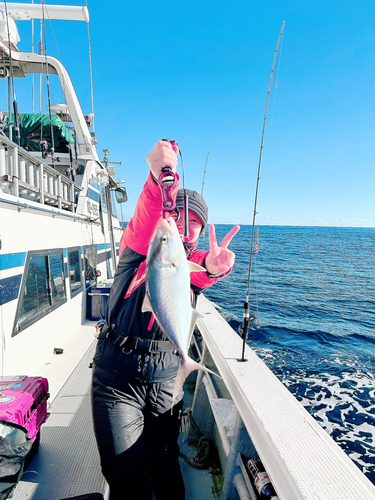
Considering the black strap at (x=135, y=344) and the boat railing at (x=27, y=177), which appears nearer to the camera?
the black strap at (x=135, y=344)

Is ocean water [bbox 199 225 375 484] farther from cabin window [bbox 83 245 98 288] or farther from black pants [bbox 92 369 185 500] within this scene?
cabin window [bbox 83 245 98 288]

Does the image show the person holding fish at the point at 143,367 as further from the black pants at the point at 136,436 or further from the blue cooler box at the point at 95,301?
the blue cooler box at the point at 95,301

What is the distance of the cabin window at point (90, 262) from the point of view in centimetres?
798

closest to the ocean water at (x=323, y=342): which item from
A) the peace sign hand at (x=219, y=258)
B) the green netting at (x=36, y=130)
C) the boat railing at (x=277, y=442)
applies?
the boat railing at (x=277, y=442)

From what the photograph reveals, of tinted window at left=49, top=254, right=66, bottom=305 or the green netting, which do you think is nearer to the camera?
tinted window at left=49, top=254, right=66, bottom=305

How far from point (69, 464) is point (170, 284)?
234 centimetres

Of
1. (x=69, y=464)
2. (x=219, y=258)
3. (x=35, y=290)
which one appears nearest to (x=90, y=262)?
(x=35, y=290)

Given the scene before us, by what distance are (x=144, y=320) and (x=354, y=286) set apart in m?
21.6

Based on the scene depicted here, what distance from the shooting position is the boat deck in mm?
2424

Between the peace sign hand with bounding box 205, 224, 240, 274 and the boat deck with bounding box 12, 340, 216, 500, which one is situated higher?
the peace sign hand with bounding box 205, 224, 240, 274

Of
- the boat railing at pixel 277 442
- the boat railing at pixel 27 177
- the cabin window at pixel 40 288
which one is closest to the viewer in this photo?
the boat railing at pixel 277 442

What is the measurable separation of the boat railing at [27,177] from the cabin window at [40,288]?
3.62ft

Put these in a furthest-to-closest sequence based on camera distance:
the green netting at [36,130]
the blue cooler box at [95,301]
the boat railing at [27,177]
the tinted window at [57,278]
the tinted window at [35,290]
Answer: the green netting at [36,130]
the blue cooler box at [95,301]
the tinted window at [57,278]
the tinted window at [35,290]
the boat railing at [27,177]

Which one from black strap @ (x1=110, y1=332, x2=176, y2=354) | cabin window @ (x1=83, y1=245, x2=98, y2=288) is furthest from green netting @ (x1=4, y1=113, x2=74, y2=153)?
black strap @ (x1=110, y1=332, x2=176, y2=354)
